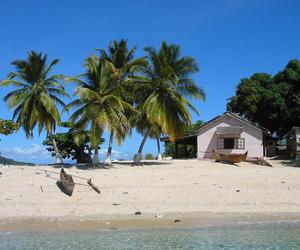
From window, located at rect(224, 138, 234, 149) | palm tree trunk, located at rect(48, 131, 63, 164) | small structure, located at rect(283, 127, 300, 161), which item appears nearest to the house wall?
window, located at rect(224, 138, 234, 149)

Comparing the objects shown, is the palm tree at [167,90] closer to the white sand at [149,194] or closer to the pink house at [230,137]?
the white sand at [149,194]

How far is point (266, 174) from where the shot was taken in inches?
1053

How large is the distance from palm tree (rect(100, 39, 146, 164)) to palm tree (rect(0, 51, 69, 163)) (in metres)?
3.76

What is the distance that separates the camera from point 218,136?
1647 inches

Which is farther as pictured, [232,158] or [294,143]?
[294,143]

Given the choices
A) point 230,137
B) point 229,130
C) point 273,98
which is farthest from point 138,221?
point 273,98

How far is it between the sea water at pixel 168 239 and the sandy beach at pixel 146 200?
1.00 m

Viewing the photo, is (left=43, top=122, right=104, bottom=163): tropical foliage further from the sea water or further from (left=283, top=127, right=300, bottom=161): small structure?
the sea water

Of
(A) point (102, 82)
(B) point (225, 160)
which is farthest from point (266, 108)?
(A) point (102, 82)

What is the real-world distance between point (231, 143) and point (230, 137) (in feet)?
1.94

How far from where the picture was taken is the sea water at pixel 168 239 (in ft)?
47.2

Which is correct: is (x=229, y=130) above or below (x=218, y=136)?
above

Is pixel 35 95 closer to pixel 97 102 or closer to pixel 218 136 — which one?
pixel 97 102

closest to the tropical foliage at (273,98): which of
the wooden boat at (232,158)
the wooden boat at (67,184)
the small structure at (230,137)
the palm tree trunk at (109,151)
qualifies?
the small structure at (230,137)
